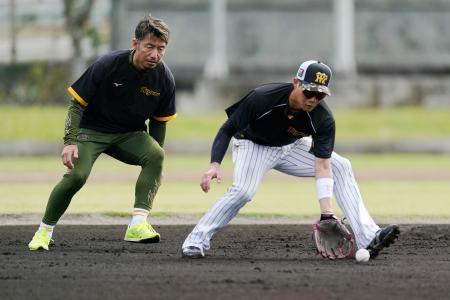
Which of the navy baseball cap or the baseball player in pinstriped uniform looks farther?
the baseball player in pinstriped uniform

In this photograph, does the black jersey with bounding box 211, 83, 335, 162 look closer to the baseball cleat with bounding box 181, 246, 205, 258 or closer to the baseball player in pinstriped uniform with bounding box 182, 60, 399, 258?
the baseball player in pinstriped uniform with bounding box 182, 60, 399, 258

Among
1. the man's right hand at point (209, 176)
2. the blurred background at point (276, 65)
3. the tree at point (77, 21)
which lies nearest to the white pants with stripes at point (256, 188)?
the man's right hand at point (209, 176)

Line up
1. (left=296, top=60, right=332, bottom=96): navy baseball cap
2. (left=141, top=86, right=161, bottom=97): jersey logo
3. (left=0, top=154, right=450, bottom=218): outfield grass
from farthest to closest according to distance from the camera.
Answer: (left=0, top=154, right=450, bottom=218): outfield grass < (left=141, top=86, right=161, bottom=97): jersey logo < (left=296, top=60, right=332, bottom=96): navy baseball cap

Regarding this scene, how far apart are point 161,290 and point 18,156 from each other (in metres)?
21.6

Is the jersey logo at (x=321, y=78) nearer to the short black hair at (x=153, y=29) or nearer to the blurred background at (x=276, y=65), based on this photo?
the short black hair at (x=153, y=29)

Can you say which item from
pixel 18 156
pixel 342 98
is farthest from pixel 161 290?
pixel 342 98

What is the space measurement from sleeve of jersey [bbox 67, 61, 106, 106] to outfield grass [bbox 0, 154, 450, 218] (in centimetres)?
421

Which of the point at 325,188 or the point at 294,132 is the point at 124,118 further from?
the point at 325,188

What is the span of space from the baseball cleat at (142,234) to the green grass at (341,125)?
740 inches

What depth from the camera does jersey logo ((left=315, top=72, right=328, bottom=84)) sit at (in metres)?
9.25

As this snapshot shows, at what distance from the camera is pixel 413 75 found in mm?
35875

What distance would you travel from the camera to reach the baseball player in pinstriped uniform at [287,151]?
9.48 m

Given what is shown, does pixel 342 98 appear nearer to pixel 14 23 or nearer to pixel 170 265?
pixel 14 23

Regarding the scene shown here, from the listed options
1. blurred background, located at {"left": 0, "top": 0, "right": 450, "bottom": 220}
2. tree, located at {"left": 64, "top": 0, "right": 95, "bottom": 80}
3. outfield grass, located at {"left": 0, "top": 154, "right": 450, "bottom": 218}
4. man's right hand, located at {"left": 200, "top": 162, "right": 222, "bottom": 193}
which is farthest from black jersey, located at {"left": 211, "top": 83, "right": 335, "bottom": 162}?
tree, located at {"left": 64, "top": 0, "right": 95, "bottom": 80}
